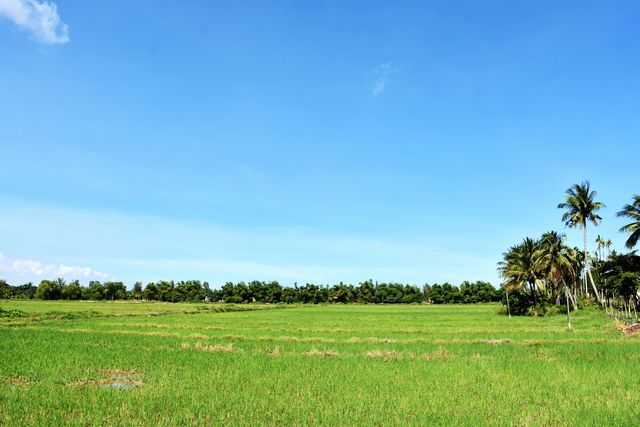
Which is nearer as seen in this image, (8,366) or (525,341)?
(8,366)

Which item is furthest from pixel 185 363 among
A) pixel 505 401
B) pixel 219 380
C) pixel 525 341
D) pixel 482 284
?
pixel 482 284

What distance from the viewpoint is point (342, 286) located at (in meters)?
131

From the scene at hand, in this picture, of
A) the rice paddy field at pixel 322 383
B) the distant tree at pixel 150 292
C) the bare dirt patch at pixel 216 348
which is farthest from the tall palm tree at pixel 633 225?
the distant tree at pixel 150 292

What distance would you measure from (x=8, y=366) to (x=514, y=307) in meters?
54.0

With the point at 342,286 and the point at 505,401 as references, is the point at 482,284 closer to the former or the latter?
the point at 342,286

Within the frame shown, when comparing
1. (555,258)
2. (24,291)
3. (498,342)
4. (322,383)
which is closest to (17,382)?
(322,383)

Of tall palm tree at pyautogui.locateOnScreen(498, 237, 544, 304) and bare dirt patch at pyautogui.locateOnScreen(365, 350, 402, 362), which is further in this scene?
tall palm tree at pyautogui.locateOnScreen(498, 237, 544, 304)

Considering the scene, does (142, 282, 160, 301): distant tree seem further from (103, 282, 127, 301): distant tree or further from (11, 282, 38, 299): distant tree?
(11, 282, 38, 299): distant tree

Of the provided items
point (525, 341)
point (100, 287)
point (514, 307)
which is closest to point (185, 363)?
point (525, 341)

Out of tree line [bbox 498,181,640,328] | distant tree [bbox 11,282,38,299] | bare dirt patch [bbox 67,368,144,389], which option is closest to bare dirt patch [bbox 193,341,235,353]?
bare dirt patch [bbox 67,368,144,389]

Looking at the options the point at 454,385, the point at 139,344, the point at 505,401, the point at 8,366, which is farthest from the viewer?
the point at 139,344

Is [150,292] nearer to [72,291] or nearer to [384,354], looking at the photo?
[72,291]

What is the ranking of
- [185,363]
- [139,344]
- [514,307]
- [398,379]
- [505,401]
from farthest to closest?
[514,307] → [139,344] → [185,363] → [398,379] → [505,401]

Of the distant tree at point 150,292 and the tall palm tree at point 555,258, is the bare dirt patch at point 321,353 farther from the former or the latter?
the distant tree at point 150,292
